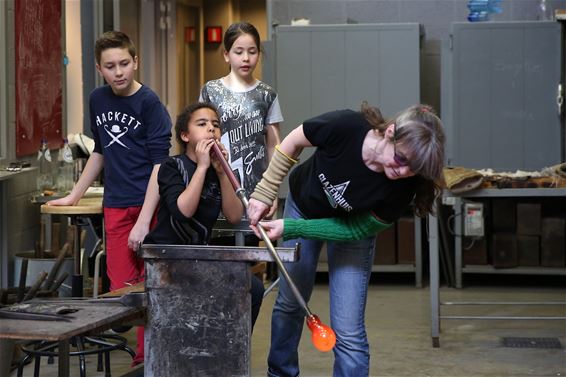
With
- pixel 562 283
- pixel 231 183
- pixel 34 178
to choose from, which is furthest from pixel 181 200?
pixel 562 283

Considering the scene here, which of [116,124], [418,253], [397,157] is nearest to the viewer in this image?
[397,157]

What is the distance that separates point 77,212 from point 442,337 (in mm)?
2231

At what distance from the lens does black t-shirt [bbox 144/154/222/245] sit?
12.3 feet

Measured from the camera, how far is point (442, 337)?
5.92 metres

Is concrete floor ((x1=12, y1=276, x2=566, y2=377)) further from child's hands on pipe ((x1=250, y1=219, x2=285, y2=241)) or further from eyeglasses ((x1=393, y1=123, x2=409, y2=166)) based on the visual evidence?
eyeglasses ((x1=393, y1=123, x2=409, y2=166))

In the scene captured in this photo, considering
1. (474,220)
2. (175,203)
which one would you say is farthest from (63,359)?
(474,220)

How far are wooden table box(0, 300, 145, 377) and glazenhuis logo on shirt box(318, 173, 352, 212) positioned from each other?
744 mm

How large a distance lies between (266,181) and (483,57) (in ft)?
13.3

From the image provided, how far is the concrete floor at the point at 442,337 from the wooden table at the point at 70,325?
1.63 m

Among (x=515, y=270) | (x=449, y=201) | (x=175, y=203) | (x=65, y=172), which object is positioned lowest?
(x=515, y=270)

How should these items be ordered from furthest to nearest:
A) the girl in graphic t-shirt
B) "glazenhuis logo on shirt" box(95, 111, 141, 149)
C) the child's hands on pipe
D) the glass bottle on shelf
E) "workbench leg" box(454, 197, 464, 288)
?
"workbench leg" box(454, 197, 464, 288), the glass bottle on shelf, the girl in graphic t-shirt, "glazenhuis logo on shirt" box(95, 111, 141, 149), the child's hands on pipe

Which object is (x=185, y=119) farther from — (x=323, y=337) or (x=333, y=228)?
(x=323, y=337)

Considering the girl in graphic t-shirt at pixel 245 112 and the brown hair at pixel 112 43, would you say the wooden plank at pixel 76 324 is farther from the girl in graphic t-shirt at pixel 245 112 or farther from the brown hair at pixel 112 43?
the girl in graphic t-shirt at pixel 245 112

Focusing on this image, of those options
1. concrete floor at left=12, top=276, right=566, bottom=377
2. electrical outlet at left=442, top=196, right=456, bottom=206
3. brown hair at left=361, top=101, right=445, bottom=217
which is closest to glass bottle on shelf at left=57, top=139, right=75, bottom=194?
concrete floor at left=12, top=276, right=566, bottom=377
